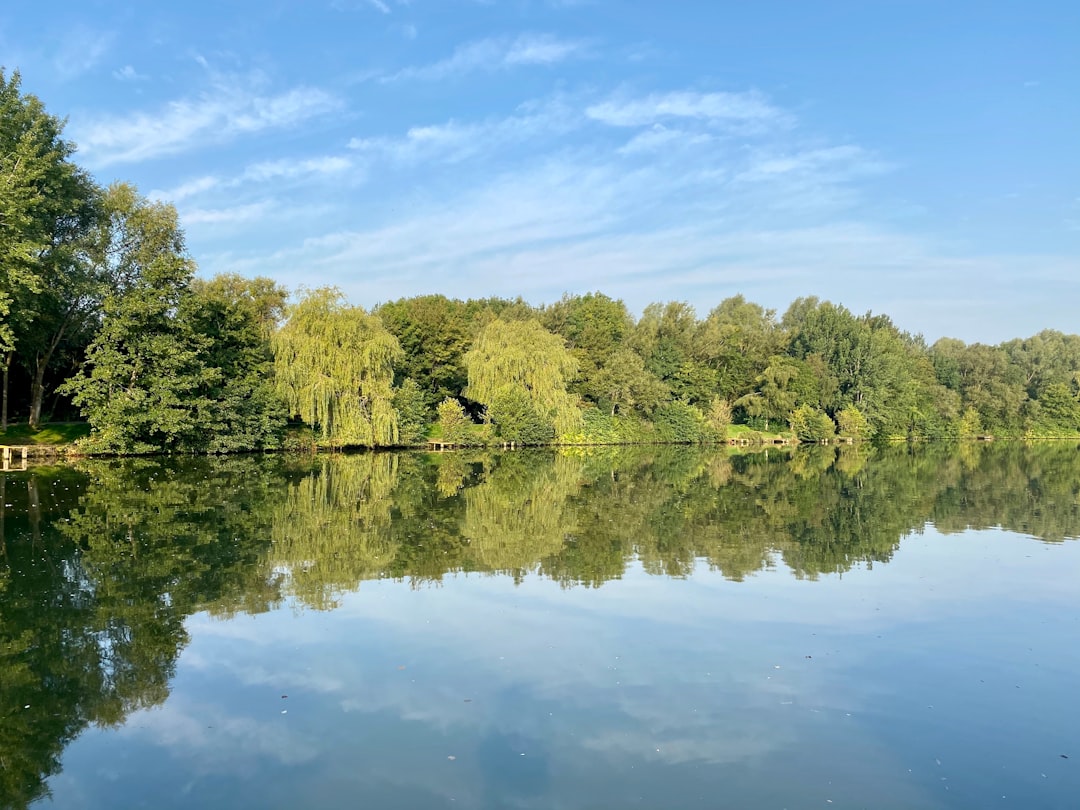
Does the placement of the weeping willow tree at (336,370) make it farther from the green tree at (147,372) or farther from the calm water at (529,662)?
the calm water at (529,662)

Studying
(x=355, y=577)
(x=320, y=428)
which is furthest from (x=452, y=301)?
(x=355, y=577)

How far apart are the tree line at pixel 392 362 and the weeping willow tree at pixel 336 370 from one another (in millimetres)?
104

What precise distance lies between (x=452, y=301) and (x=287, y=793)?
6576cm

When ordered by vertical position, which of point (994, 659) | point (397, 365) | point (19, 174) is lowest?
point (994, 659)

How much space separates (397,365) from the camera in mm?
50125

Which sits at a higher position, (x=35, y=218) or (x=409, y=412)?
(x=35, y=218)

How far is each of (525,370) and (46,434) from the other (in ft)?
89.5

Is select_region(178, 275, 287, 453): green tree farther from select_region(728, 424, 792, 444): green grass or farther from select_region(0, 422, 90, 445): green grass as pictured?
select_region(728, 424, 792, 444): green grass

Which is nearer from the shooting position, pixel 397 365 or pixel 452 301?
pixel 397 365

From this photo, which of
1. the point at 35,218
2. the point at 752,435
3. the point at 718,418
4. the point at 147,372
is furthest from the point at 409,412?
the point at 752,435

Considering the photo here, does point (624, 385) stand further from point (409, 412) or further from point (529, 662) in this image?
point (529, 662)

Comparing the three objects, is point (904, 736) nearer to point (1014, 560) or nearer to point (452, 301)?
point (1014, 560)

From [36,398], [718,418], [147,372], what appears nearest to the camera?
[147,372]

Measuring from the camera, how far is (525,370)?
51.5m
